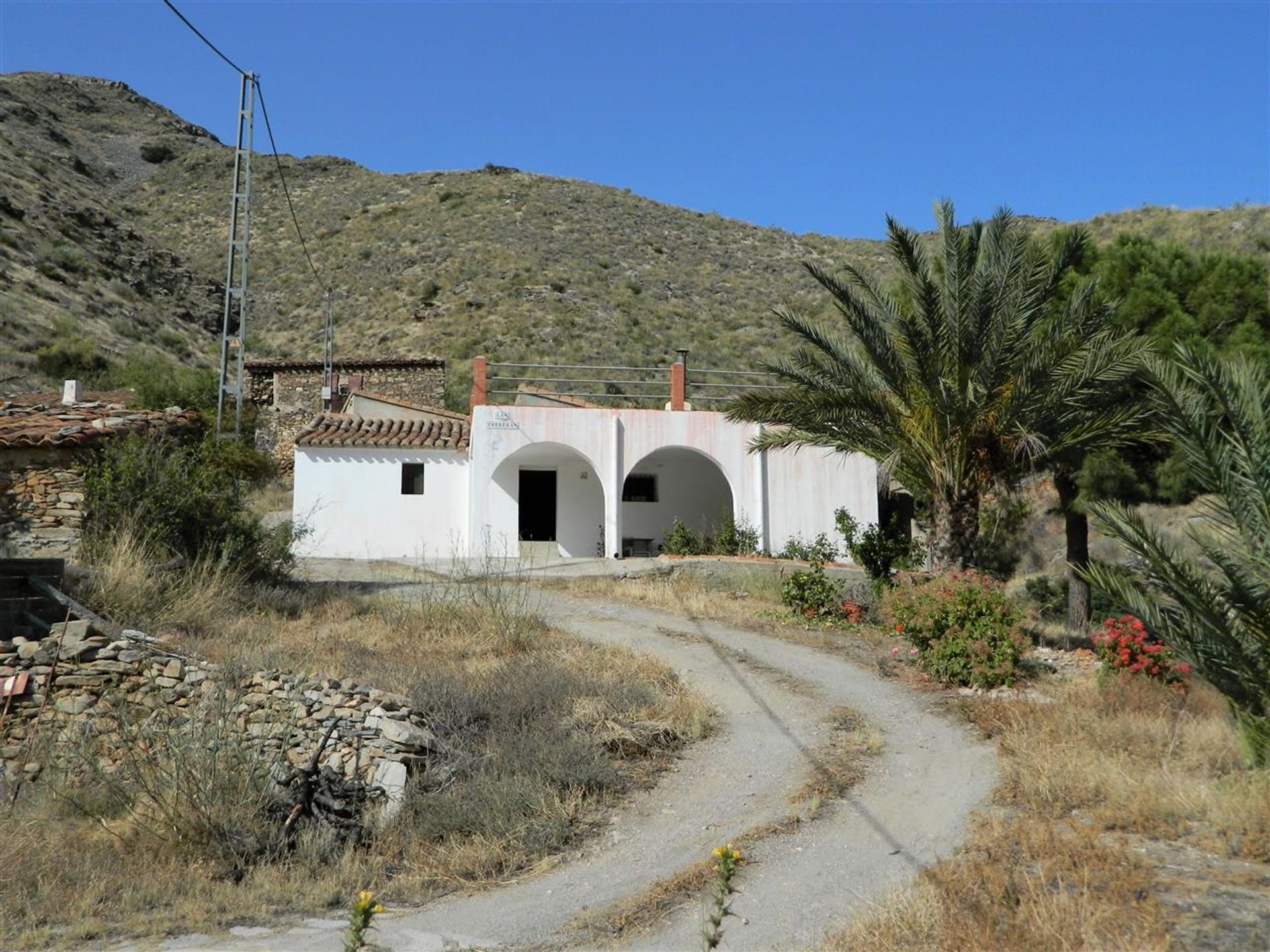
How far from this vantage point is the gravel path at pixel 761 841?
5.38m

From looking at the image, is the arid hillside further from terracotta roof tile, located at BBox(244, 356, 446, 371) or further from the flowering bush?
the flowering bush

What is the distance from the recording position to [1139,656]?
9.98 m

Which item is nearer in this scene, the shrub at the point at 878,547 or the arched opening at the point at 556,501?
the shrub at the point at 878,547

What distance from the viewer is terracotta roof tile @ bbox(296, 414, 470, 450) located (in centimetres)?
1977

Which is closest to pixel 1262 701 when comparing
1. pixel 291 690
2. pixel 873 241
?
pixel 291 690

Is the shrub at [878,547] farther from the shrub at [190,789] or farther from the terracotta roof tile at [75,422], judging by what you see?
the shrub at [190,789]

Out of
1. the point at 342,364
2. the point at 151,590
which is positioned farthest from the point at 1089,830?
the point at 342,364

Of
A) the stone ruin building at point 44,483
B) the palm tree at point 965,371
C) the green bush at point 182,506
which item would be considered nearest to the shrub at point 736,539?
the palm tree at point 965,371

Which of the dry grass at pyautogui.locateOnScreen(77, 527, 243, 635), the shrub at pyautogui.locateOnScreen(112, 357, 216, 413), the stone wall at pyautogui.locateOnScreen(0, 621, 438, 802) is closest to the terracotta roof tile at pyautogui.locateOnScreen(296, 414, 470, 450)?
the shrub at pyautogui.locateOnScreen(112, 357, 216, 413)

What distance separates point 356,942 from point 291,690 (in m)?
5.77

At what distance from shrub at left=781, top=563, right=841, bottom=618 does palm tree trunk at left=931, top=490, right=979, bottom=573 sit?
1534mm

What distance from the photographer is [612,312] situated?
38.9 meters

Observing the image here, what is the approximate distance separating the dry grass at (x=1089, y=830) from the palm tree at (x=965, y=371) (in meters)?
4.42

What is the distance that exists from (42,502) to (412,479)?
8.72 metres
